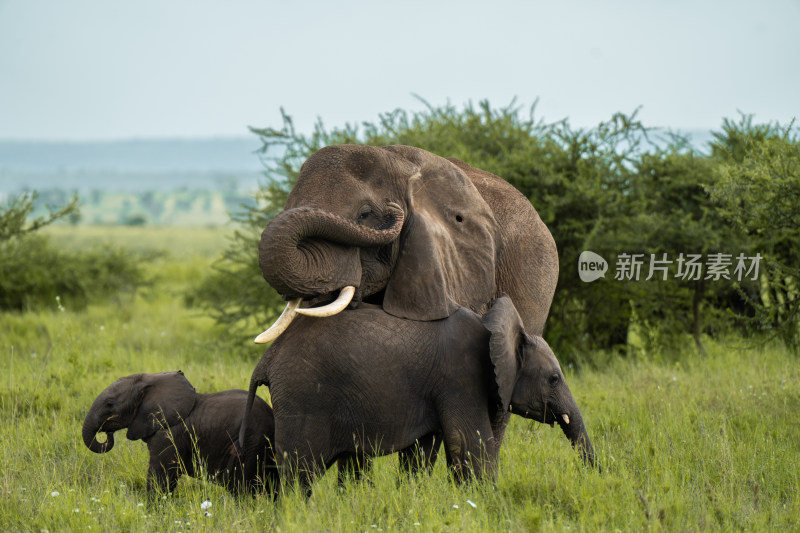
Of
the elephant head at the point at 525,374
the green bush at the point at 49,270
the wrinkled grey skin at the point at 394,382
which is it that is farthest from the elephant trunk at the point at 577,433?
the green bush at the point at 49,270

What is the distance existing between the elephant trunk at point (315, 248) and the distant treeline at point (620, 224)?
5.72 meters

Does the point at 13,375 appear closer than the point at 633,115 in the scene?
Yes

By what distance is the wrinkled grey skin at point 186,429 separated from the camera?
5559 mm

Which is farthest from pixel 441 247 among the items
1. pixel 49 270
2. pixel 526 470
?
pixel 49 270

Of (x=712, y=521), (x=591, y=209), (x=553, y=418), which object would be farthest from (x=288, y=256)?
(x=591, y=209)

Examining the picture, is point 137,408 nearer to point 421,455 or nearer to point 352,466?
point 352,466

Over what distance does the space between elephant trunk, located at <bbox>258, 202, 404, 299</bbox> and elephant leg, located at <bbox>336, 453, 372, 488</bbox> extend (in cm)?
128

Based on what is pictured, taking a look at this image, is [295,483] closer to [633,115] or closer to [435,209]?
[435,209]

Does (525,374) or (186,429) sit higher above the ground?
(525,374)

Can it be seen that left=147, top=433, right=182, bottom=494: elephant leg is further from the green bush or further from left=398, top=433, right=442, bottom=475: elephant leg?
the green bush

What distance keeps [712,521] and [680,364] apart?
5.74m

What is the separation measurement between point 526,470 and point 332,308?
176cm

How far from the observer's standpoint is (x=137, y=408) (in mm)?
5664

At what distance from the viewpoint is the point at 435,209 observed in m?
5.64
